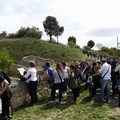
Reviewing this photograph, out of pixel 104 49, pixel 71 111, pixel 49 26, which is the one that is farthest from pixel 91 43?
pixel 71 111

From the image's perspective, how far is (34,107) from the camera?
41.7 feet

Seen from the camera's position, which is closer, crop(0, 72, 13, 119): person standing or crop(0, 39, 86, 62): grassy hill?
crop(0, 72, 13, 119): person standing

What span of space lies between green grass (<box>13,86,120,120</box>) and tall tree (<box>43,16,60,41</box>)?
6664 cm

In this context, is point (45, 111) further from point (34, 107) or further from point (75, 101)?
point (75, 101)

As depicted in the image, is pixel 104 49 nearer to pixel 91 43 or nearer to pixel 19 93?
pixel 91 43

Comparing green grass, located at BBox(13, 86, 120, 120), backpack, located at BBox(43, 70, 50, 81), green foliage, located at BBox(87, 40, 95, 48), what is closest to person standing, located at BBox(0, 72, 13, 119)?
green grass, located at BBox(13, 86, 120, 120)

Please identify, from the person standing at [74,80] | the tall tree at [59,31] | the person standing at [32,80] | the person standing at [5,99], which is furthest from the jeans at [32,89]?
the tall tree at [59,31]

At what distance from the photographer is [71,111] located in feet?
39.2

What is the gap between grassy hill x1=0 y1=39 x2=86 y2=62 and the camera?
64.6 metres

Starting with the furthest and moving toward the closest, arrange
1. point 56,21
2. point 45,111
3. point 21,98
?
point 56,21
point 21,98
point 45,111

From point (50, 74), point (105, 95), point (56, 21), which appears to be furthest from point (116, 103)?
point (56, 21)

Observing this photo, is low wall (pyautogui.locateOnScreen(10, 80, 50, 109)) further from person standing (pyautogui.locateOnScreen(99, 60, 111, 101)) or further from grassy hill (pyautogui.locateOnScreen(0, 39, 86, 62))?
grassy hill (pyautogui.locateOnScreen(0, 39, 86, 62))

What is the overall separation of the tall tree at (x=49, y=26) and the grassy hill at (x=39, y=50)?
9008 mm

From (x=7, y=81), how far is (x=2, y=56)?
142 ft
